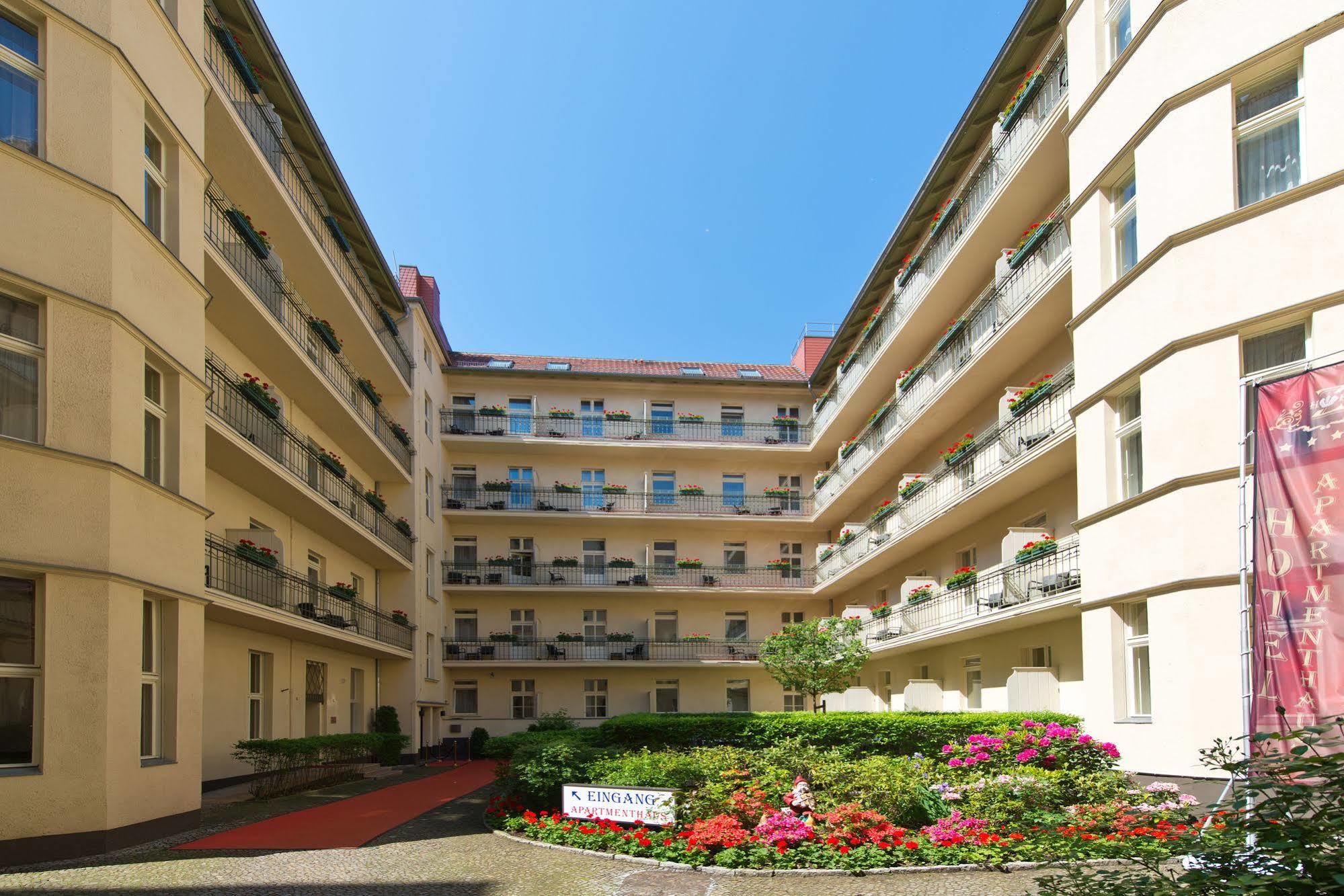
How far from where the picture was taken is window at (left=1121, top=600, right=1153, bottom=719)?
12.7 metres

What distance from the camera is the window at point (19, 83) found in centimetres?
1032

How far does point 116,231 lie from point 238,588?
701 cm

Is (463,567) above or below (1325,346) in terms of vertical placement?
below

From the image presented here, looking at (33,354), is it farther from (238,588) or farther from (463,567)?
(463,567)

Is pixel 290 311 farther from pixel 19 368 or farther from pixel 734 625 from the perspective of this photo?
pixel 734 625

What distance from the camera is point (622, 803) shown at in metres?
11.0

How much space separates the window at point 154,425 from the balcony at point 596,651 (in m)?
22.9

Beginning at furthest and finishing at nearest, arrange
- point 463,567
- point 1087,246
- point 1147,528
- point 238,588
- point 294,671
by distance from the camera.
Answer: point 463,567 → point 294,671 → point 238,588 → point 1087,246 → point 1147,528

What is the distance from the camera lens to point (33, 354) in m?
10.3

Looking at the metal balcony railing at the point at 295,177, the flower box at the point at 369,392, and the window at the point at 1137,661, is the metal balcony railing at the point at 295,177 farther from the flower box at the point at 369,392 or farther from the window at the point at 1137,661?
the window at the point at 1137,661

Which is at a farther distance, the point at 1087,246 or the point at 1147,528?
the point at 1087,246

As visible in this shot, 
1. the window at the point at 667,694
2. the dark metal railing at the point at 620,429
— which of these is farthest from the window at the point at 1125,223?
the window at the point at 667,694

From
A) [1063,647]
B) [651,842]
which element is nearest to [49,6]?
[651,842]

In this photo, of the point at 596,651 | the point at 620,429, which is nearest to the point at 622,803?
the point at 596,651
